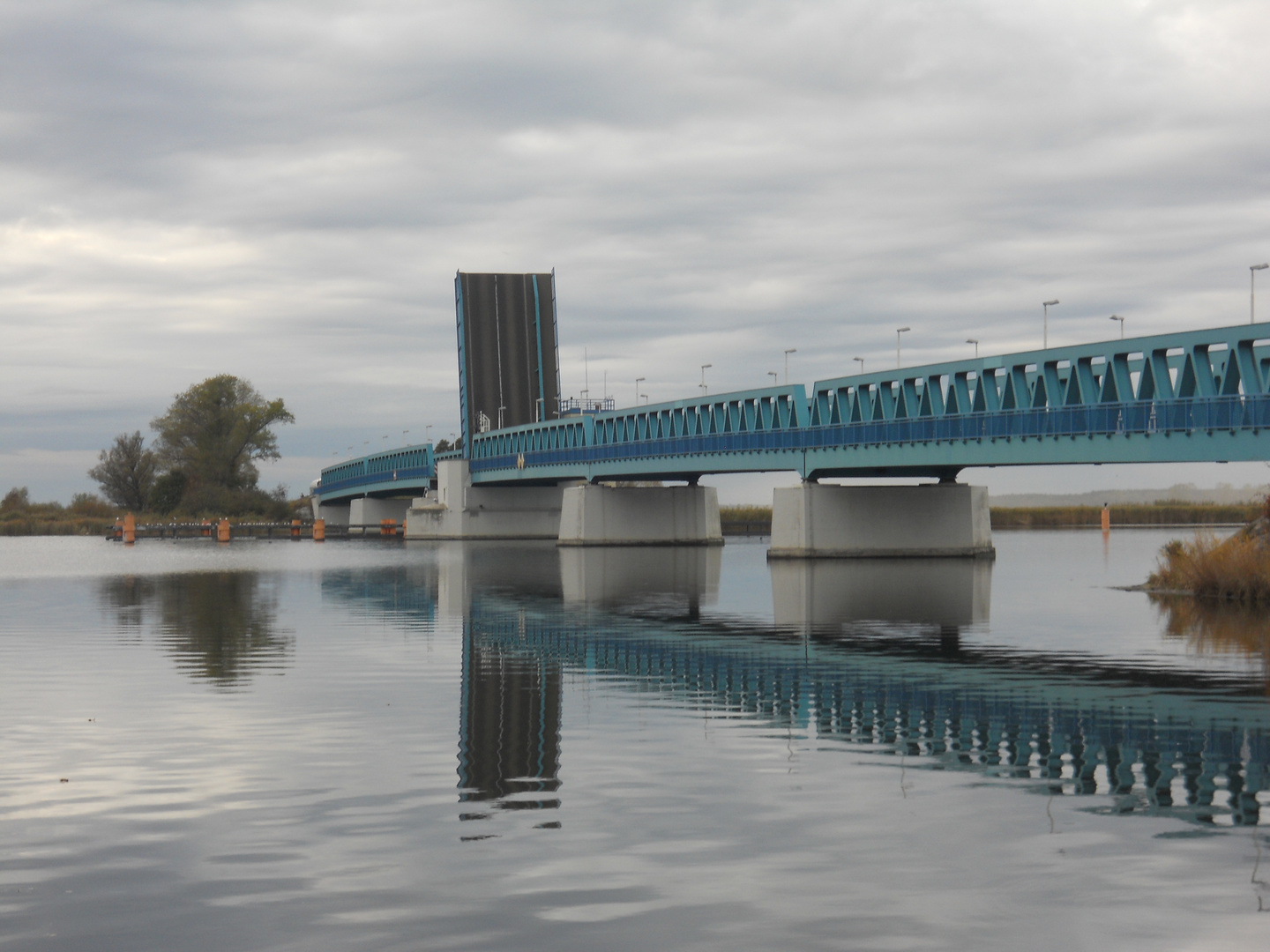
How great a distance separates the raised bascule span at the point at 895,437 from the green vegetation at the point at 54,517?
60.9 m

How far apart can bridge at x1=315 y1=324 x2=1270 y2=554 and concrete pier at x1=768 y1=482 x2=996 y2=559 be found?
0.26ft

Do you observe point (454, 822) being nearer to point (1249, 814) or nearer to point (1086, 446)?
point (1249, 814)

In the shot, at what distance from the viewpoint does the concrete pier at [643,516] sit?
82.2 meters

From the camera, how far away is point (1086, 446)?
144 ft

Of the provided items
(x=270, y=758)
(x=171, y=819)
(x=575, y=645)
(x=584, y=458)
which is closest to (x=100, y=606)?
(x=575, y=645)

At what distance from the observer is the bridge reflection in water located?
11570 millimetres

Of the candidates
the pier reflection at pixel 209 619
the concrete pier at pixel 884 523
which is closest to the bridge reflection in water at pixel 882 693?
the pier reflection at pixel 209 619

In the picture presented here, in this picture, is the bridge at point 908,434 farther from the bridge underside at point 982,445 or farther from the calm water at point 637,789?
the calm water at point 637,789

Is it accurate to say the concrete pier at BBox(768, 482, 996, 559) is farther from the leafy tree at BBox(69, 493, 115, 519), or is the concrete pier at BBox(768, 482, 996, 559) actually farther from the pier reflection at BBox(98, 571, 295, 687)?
the leafy tree at BBox(69, 493, 115, 519)

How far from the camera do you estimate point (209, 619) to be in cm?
2967

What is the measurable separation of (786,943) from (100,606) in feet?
97.1

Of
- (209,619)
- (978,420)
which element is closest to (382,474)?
(978,420)

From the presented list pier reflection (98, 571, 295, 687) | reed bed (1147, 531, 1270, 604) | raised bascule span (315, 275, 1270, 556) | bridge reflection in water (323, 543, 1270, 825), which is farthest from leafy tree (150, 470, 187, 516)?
reed bed (1147, 531, 1270, 604)

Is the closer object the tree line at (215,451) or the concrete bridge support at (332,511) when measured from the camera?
the tree line at (215,451)
